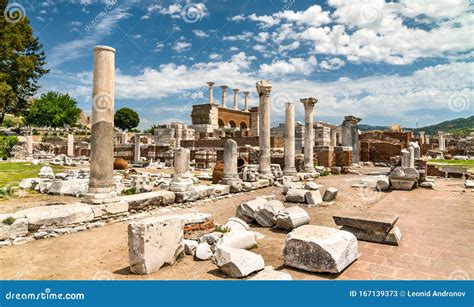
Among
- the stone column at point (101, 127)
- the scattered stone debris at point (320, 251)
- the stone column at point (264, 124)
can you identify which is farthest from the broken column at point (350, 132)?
the scattered stone debris at point (320, 251)

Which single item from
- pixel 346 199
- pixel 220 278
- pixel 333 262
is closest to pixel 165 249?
pixel 220 278

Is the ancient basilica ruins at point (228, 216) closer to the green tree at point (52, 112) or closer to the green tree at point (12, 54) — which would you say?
the green tree at point (12, 54)

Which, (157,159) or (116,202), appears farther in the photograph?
(157,159)

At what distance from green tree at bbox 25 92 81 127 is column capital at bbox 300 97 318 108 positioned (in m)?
55.5

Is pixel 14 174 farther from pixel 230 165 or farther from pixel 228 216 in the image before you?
pixel 228 216

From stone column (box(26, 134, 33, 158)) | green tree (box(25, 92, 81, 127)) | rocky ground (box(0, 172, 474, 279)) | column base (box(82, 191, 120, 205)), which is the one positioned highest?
green tree (box(25, 92, 81, 127))

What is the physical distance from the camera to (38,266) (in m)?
4.43

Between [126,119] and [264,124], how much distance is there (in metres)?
67.1

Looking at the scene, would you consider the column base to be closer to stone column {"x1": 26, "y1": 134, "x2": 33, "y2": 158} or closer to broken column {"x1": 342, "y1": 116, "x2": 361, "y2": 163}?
broken column {"x1": 342, "y1": 116, "x2": 361, "y2": 163}

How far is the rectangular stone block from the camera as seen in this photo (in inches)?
159

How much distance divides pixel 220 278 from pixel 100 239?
297 centimetres

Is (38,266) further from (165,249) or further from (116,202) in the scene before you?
(116,202)

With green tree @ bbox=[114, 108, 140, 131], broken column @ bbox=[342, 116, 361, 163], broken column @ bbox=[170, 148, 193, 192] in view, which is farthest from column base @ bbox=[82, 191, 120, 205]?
green tree @ bbox=[114, 108, 140, 131]

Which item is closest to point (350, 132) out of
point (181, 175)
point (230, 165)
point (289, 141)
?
point (289, 141)
